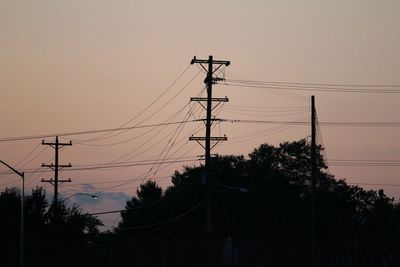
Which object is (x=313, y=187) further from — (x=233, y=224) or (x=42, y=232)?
(x=233, y=224)

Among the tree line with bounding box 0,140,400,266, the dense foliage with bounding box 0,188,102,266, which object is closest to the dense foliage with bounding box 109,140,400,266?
the tree line with bounding box 0,140,400,266

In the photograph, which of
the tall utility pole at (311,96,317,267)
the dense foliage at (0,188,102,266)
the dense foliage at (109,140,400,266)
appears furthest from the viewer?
the dense foliage at (0,188,102,266)

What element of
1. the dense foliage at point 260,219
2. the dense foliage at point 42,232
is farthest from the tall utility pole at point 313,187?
the dense foliage at point 42,232

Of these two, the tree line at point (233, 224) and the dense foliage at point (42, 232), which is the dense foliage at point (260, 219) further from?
the dense foliage at point (42, 232)

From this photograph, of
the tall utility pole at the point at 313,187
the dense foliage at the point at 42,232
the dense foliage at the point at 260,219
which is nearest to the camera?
the tall utility pole at the point at 313,187

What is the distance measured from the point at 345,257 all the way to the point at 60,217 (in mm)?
24292

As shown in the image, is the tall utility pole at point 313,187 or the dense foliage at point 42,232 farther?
the dense foliage at point 42,232

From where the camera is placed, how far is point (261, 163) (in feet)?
331

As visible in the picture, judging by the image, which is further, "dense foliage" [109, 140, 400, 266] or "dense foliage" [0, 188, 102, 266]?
"dense foliage" [0, 188, 102, 266]

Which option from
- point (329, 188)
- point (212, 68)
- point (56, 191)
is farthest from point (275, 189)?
point (212, 68)

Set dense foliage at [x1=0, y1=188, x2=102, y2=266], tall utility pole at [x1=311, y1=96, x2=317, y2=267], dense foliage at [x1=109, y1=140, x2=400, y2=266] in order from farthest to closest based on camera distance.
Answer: dense foliage at [x1=0, y1=188, x2=102, y2=266] < dense foliage at [x1=109, y1=140, x2=400, y2=266] < tall utility pole at [x1=311, y1=96, x2=317, y2=267]

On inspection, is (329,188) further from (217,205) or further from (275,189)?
(217,205)

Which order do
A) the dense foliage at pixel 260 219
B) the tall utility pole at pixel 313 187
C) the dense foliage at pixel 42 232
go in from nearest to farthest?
the tall utility pole at pixel 313 187 < the dense foliage at pixel 260 219 < the dense foliage at pixel 42 232

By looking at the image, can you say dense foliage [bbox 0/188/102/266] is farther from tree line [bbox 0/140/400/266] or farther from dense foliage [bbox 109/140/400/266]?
dense foliage [bbox 109/140/400/266]
